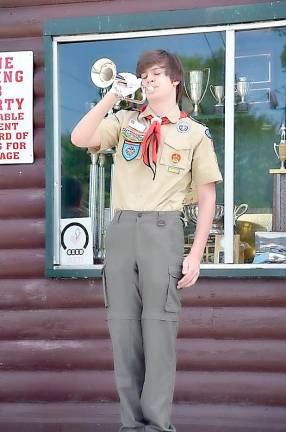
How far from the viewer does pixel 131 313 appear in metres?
2.98

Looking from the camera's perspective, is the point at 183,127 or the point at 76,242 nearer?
the point at 183,127

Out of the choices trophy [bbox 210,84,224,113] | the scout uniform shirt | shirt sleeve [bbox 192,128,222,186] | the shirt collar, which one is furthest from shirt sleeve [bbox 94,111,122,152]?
trophy [bbox 210,84,224,113]

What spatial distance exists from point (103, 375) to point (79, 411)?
0.25 meters

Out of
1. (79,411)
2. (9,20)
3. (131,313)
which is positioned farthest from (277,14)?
(79,411)

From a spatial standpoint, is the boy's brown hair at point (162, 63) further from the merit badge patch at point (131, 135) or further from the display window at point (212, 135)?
the display window at point (212, 135)

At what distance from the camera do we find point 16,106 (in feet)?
14.6

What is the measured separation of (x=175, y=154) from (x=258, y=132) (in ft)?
4.85

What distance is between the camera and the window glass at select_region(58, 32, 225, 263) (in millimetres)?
4363

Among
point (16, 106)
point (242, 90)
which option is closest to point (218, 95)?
point (242, 90)

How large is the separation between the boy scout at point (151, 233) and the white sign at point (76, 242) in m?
1.34

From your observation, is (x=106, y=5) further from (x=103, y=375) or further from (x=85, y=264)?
(x=103, y=375)

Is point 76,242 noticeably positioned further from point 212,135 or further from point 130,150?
point 130,150

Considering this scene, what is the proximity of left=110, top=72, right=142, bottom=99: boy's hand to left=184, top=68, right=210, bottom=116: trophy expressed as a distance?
63.3 inches

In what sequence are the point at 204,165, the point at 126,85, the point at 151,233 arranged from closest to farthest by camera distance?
the point at 126,85 < the point at 151,233 < the point at 204,165
